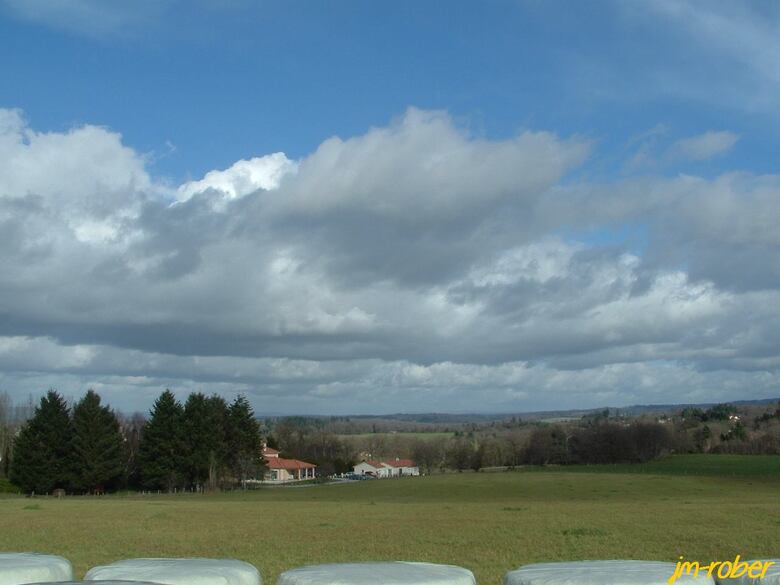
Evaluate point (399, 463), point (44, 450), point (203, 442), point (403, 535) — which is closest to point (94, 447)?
point (44, 450)

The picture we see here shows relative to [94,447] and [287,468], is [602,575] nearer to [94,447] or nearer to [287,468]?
[94,447]

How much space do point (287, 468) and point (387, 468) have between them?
160ft

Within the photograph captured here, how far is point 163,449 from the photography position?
84.4 metres

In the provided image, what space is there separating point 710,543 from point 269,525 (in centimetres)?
1635

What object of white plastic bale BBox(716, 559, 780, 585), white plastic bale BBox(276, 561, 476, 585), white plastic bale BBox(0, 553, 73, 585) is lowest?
white plastic bale BBox(716, 559, 780, 585)

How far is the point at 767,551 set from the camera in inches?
846

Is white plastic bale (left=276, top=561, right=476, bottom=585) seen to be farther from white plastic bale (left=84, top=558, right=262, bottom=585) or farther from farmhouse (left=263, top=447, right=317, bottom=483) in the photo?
farmhouse (left=263, top=447, right=317, bottom=483)

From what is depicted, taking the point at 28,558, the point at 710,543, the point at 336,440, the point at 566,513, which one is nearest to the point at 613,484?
the point at 566,513

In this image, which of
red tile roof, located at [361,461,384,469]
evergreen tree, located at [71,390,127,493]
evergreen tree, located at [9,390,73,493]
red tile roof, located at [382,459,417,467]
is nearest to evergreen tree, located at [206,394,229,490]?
evergreen tree, located at [71,390,127,493]

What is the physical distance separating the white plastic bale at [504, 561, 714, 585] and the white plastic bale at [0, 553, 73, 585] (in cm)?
389

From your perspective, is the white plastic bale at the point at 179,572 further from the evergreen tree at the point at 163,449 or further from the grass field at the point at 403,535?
the evergreen tree at the point at 163,449

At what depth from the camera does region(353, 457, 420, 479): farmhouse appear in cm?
17638

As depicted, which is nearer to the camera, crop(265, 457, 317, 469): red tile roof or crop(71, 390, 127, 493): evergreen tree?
crop(71, 390, 127, 493): evergreen tree

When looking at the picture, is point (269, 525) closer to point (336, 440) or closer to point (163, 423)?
point (163, 423)
